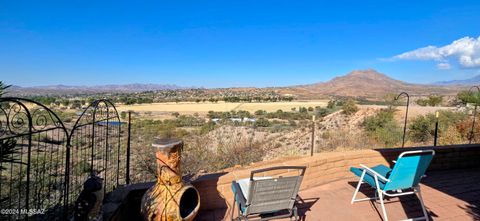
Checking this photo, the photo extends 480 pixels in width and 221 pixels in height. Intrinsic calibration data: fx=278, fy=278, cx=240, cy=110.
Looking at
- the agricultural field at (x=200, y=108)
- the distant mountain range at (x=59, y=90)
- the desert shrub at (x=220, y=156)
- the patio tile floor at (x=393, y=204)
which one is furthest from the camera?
the agricultural field at (x=200, y=108)

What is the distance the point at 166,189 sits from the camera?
2.61 metres

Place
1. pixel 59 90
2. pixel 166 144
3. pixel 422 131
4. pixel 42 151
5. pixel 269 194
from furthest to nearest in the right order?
pixel 59 90
pixel 422 131
pixel 42 151
pixel 269 194
pixel 166 144

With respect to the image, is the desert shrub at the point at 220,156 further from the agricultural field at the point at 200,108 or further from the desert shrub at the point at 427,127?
the agricultural field at the point at 200,108

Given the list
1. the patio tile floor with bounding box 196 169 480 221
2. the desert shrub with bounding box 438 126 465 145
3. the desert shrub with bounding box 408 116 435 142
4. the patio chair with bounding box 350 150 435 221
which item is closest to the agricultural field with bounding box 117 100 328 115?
the desert shrub with bounding box 408 116 435 142

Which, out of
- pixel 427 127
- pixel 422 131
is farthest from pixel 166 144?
pixel 427 127

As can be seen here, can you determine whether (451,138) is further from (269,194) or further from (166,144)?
(166,144)

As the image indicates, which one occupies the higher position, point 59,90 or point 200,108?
point 59,90

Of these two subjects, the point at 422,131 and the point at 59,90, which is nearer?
the point at 422,131

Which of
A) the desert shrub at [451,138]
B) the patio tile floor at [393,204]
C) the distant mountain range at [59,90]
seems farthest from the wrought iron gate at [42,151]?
the desert shrub at [451,138]

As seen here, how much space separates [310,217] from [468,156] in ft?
13.0

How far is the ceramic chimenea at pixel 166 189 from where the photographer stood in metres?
2.56

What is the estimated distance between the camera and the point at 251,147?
867 centimetres

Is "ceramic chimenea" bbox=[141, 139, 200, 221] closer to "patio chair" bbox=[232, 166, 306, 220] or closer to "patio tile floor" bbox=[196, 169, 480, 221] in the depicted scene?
"patio chair" bbox=[232, 166, 306, 220]

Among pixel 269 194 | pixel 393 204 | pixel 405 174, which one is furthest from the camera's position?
pixel 393 204
